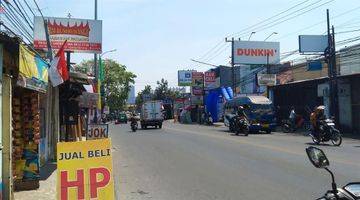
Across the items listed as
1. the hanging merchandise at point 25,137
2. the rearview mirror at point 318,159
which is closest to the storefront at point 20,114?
the hanging merchandise at point 25,137

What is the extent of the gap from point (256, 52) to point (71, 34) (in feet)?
148

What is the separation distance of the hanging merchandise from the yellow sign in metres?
5.93

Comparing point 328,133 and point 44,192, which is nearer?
point 44,192

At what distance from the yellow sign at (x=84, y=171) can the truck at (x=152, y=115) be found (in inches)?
1750

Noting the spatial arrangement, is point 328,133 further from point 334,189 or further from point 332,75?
point 334,189

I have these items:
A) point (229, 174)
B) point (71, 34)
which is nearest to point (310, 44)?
point (71, 34)

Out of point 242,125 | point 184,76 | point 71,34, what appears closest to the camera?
point 71,34

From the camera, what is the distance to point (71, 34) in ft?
89.9

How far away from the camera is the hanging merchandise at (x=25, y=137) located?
1205 cm

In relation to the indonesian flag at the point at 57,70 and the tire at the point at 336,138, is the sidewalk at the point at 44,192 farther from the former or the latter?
the tire at the point at 336,138

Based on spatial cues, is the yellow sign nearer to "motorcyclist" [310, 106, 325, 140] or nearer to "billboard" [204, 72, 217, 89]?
"motorcyclist" [310, 106, 325, 140]

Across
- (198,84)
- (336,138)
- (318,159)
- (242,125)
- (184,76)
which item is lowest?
(336,138)

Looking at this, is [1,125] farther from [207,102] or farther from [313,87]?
[207,102]

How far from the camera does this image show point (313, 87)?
40812 mm
